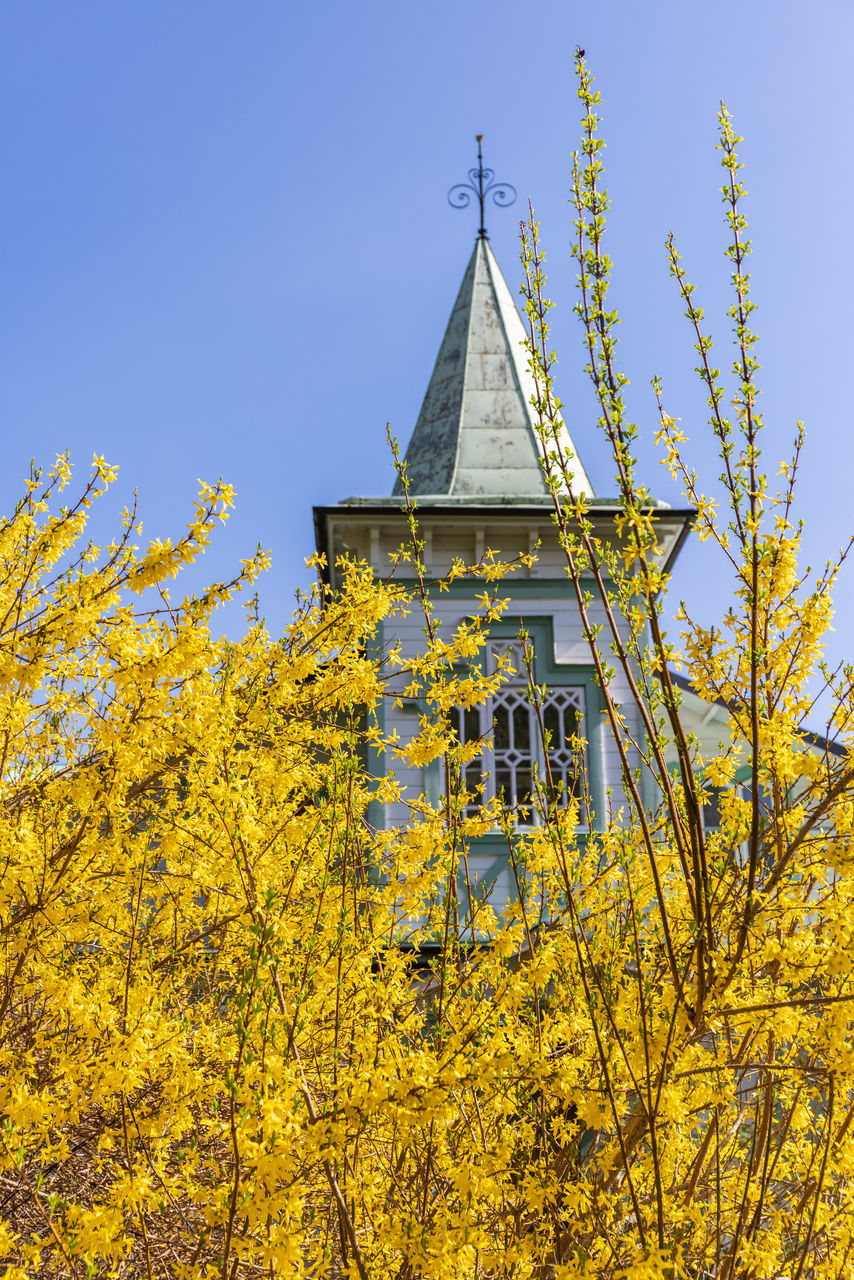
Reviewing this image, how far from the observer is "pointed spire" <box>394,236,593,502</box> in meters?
10.2

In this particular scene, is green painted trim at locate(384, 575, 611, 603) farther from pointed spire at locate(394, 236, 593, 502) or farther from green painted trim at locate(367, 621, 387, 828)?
pointed spire at locate(394, 236, 593, 502)

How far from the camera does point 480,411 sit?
1089 cm

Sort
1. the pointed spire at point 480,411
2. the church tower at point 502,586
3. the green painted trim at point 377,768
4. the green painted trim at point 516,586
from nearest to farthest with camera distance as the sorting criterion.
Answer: the green painted trim at point 377,768 < the church tower at point 502,586 < the green painted trim at point 516,586 < the pointed spire at point 480,411

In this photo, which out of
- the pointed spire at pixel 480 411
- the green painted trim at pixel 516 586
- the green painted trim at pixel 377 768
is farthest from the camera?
the pointed spire at pixel 480 411

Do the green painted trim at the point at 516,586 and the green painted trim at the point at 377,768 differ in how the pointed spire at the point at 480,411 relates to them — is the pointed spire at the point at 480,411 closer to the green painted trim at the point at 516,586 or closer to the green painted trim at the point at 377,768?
the green painted trim at the point at 516,586

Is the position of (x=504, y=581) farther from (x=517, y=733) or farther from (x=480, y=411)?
(x=480, y=411)

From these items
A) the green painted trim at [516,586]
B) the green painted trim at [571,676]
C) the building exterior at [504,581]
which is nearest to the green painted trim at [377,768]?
the building exterior at [504,581]

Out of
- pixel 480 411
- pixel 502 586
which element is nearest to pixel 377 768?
pixel 502 586

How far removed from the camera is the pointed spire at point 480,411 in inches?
404

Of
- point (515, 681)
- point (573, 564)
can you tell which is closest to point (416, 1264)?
point (573, 564)

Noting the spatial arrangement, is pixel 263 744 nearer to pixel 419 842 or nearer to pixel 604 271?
pixel 419 842

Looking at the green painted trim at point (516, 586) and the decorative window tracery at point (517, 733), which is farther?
the green painted trim at point (516, 586)

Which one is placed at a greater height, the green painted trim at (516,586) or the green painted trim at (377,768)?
the green painted trim at (516,586)

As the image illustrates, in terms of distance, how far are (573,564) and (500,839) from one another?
19.3 feet
